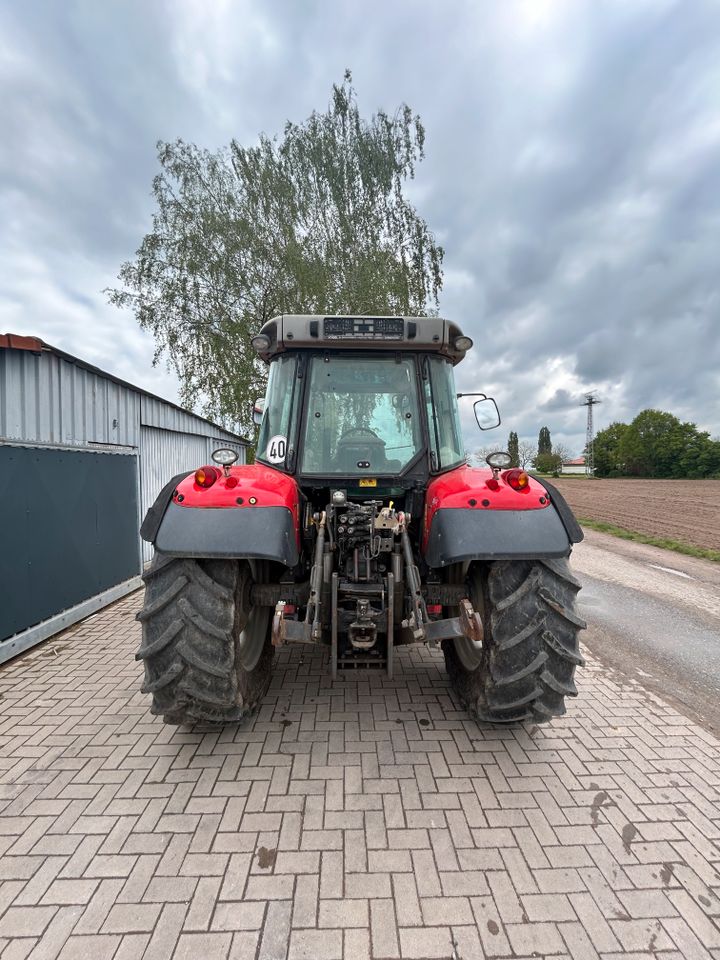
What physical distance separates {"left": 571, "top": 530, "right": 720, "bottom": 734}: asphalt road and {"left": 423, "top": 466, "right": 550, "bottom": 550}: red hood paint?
2122 mm

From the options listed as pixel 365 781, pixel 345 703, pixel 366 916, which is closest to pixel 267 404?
pixel 345 703

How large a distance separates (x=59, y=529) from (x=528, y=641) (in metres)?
4.59

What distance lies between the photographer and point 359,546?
2.79 meters

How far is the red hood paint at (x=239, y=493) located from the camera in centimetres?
254

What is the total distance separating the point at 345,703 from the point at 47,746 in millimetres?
1848

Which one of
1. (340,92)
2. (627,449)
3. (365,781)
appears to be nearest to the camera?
(365,781)

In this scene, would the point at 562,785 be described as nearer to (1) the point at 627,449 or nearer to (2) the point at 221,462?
(2) the point at 221,462

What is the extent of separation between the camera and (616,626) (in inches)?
205

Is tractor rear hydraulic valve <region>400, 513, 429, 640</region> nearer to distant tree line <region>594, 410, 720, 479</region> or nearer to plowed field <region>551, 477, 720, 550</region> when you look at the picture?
plowed field <region>551, 477, 720, 550</region>

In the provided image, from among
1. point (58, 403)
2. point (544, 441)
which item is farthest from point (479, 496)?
point (544, 441)

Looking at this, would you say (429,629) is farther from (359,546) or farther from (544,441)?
(544,441)

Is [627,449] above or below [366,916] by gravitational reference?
above

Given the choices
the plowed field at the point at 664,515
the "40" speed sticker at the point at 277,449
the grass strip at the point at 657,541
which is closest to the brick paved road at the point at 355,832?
the "40" speed sticker at the point at 277,449

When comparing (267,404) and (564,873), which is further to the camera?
(267,404)
